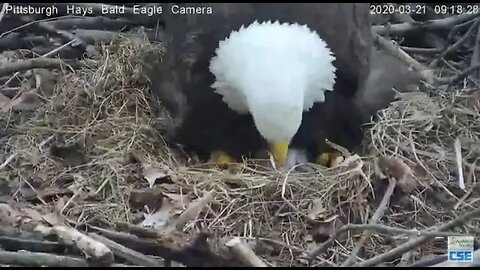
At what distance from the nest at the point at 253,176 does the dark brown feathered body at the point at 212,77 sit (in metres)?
0.05

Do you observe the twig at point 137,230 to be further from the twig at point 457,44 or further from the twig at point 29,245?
the twig at point 457,44

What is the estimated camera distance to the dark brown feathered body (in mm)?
1347

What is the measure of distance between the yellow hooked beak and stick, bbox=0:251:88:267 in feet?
1.12

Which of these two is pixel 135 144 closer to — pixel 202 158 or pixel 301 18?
pixel 202 158

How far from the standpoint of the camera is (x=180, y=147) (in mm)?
1476

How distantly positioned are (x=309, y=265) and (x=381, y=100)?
47 cm

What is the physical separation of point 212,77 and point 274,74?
18 centimetres

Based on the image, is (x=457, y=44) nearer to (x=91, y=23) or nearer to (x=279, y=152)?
(x=279, y=152)

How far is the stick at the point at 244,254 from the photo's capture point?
3.62 ft

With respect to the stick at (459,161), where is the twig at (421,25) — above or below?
above

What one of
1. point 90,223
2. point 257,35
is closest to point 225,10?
point 257,35

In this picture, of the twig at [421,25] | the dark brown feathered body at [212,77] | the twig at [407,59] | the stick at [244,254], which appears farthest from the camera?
the twig at [407,59]

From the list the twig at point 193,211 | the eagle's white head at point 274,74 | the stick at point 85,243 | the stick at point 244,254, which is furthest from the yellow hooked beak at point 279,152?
the stick at point 85,243

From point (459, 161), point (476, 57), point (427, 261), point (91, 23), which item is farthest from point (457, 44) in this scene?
point (91, 23)
